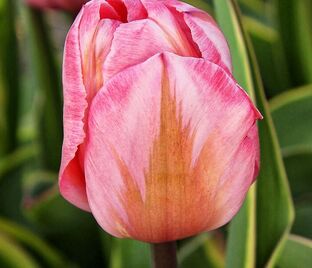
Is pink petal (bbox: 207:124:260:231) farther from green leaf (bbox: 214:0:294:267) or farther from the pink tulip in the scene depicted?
the pink tulip

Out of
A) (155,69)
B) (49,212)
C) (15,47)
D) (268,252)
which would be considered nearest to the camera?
(155,69)

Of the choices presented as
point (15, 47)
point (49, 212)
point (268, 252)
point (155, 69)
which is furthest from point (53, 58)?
point (155, 69)

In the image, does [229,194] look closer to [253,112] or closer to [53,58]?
[253,112]

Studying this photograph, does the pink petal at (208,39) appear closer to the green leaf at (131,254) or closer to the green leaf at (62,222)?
the green leaf at (131,254)

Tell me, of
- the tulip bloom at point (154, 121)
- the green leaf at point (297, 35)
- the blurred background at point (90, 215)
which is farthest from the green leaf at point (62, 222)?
the tulip bloom at point (154, 121)

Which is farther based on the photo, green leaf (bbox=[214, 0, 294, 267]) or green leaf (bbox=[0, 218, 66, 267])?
green leaf (bbox=[0, 218, 66, 267])

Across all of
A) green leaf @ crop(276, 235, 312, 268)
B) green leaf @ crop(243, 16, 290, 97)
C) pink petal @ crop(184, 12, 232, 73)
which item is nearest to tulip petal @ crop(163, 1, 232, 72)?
pink petal @ crop(184, 12, 232, 73)
